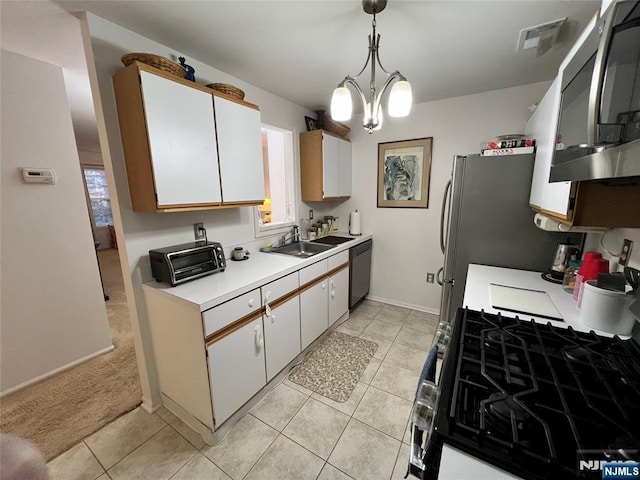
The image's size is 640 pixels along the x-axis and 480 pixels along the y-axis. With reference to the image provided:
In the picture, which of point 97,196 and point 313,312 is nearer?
point 313,312

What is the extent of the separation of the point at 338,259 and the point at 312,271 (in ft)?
1.62

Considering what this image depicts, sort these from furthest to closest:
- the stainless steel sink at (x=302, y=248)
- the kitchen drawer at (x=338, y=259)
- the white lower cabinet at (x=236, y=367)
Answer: the stainless steel sink at (x=302, y=248) < the kitchen drawer at (x=338, y=259) < the white lower cabinet at (x=236, y=367)

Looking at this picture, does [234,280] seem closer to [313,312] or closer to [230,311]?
[230,311]

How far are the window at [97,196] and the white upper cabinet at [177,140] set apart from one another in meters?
6.30

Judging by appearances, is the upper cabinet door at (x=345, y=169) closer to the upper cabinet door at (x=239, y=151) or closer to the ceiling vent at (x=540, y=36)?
the upper cabinet door at (x=239, y=151)

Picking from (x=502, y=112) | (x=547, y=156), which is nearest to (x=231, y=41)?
(x=547, y=156)

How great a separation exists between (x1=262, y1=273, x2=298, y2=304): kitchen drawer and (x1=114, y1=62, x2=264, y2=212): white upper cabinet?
2.21 feet

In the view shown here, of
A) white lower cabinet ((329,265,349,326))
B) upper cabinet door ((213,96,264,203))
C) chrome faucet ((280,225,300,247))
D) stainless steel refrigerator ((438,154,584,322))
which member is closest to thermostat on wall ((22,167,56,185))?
upper cabinet door ((213,96,264,203))

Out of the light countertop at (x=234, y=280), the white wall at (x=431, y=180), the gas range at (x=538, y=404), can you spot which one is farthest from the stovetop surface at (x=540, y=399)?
the white wall at (x=431, y=180)

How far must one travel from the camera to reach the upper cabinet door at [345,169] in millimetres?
3117

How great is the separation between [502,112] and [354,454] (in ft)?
10.2

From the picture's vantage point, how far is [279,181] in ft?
9.86

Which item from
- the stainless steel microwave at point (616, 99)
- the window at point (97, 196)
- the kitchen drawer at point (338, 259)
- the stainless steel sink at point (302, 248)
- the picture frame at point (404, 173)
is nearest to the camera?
the stainless steel microwave at point (616, 99)

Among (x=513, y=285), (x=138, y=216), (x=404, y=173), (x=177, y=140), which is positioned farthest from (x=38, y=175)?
(x=513, y=285)
